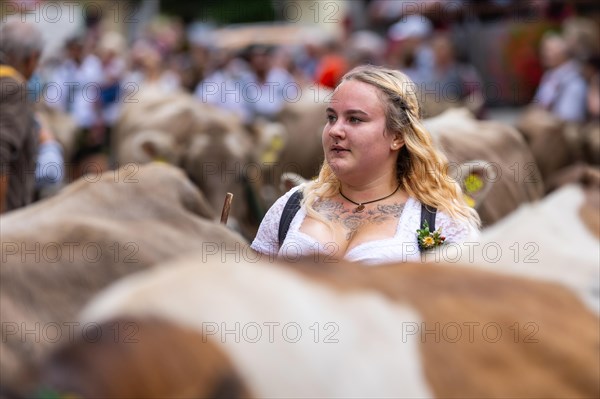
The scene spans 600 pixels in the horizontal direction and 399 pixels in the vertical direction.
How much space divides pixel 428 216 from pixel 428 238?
123 millimetres

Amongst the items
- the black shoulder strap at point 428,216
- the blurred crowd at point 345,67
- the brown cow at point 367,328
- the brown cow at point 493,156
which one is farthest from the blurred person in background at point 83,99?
the brown cow at point 367,328

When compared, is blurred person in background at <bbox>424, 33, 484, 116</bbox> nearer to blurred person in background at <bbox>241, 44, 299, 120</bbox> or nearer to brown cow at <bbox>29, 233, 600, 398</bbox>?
blurred person in background at <bbox>241, 44, 299, 120</bbox>

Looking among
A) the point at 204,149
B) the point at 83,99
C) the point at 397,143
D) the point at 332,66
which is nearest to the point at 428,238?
the point at 397,143

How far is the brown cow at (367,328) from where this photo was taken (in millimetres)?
1828

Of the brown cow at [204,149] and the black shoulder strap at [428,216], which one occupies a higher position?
the black shoulder strap at [428,216]

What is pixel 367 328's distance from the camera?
200 cm

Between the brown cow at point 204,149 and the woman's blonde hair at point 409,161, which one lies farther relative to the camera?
the brown cow at point 204,149

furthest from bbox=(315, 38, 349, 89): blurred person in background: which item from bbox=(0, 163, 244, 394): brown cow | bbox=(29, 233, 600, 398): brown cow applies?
bbox=(29, 233, 600, 398): brown cow

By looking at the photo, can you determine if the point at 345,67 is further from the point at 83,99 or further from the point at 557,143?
the point at 557,143

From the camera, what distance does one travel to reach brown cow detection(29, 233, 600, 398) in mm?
1828

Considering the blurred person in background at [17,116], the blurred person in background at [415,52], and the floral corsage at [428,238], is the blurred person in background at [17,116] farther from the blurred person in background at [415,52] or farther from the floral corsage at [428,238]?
the blurred person in background at [415,52]

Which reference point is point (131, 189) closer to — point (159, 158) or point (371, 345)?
point (371, 345)

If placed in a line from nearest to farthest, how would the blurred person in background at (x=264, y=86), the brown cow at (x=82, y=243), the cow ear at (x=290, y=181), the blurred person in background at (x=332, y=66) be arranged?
1. the brown cow at (x=82, y=243)
2. the cow ear at (x=290, y=181)
3. the blurred person in background at (x=332, y=66)
4. the blurred person in background at (x=264, y=86)

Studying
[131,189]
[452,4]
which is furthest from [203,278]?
[452,4]
